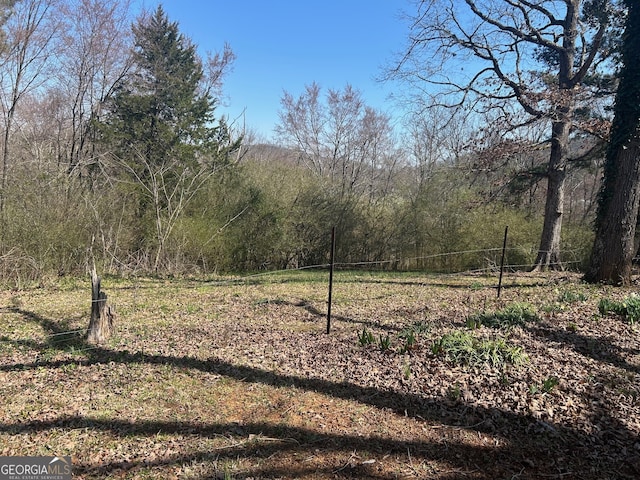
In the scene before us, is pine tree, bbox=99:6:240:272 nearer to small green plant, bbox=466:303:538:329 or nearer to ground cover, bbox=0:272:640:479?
ground cover, bbox=0:272:640:479

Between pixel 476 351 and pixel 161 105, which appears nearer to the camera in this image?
pixel 476 351

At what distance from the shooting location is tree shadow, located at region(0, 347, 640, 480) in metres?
2.41

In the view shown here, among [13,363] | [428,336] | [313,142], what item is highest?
[313,142]

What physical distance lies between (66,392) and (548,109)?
10.3 metres

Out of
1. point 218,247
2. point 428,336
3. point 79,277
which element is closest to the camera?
point 428,336

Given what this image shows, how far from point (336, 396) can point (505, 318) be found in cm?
262

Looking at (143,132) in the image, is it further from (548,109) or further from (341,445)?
(341,445)

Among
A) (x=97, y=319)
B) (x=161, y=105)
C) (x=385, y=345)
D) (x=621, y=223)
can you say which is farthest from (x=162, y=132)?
(x=621, y=223)

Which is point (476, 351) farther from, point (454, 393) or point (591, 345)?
point (591, 345)

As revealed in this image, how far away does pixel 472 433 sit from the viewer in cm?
275

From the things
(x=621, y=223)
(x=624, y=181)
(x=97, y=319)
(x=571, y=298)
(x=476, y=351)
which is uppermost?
(x=624, y=181)

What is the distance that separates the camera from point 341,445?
8.63ft

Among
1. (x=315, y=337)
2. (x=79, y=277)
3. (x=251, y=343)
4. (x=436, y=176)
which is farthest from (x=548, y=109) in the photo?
(x=79, y=277)

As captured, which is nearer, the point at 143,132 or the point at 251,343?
the point at 251,343
